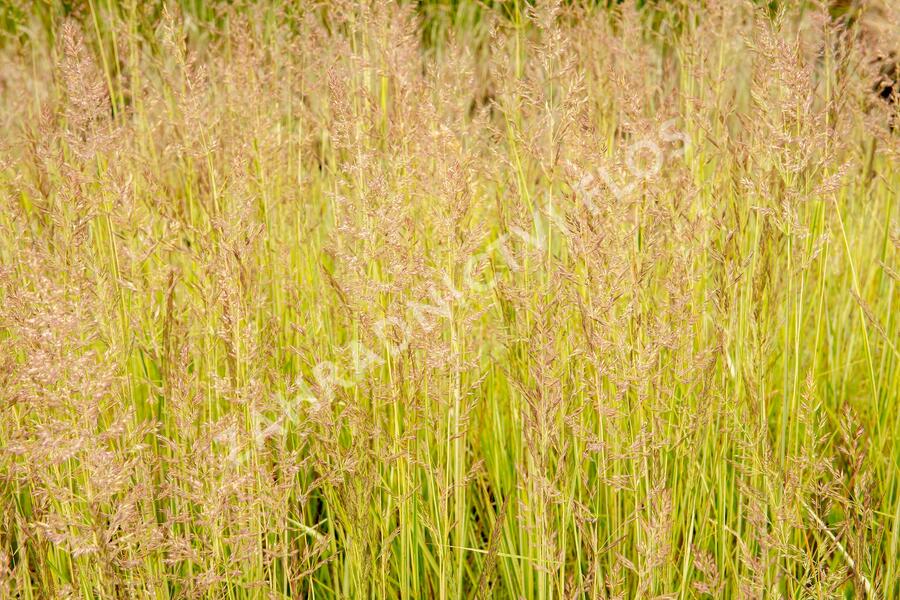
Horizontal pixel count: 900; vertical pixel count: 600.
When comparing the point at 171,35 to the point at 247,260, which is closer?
the point at 247,260

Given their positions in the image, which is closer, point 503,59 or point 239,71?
point 503,59

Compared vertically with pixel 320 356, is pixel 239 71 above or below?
above

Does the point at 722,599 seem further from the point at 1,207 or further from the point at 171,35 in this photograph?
the point at 1,207

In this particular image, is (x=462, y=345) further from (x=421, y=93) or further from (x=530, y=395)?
(x=421, y=93)

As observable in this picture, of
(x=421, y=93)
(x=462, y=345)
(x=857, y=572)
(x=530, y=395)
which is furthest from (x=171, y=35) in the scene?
(x=857, y=572)

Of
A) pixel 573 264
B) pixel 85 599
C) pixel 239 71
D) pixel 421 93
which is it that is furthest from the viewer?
pixel 239 71

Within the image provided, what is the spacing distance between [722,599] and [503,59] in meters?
1.19

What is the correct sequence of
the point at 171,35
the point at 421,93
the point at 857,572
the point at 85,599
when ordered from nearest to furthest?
the point at 857,572 < the point at 85,599 < the point at 171,35 < the point at 421,93

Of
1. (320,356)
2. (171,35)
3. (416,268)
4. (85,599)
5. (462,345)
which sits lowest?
(85,599)

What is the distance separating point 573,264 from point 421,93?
23.4 inches

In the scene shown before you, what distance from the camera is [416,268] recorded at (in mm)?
1570

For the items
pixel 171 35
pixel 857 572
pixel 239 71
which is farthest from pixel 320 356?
pixel 857 572

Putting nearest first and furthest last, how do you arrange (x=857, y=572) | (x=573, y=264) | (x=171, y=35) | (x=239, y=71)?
1. (x=857, y=572)
2. (x=573, y=264)
3. (x=171, y=35)
4. (x=239, y=71)

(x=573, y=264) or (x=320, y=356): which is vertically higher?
(x=573, y=264)
